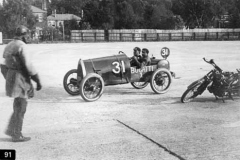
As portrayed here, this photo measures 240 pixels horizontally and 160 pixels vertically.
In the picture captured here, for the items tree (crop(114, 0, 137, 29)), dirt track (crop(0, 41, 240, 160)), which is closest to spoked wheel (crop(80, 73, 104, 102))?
dirt track (crop(0, 41, 240, 160))

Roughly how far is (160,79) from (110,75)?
4.17 ft

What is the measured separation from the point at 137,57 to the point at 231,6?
8.12ft

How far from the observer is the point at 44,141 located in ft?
15.6

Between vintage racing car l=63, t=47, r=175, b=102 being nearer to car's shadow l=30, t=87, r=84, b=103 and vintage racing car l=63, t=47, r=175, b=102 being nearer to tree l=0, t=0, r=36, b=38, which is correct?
Answer: car's shadow l=30, t=87, r=84, b=103

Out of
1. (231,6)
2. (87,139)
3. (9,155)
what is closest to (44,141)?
(87,139)

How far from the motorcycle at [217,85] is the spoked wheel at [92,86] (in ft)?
5.85

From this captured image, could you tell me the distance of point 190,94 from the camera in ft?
24.6

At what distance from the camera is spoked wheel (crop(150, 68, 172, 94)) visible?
8461 millimetres

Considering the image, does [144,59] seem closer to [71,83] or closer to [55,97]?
[71,83]

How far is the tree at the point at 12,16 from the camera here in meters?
4.36

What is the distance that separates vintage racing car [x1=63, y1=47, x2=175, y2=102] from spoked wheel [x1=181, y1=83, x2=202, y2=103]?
1133mm

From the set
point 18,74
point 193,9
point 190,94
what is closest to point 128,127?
point 18,74

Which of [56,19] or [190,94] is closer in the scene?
[56,19]

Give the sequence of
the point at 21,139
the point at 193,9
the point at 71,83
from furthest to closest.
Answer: the point at 193,9 → the point at 71,83 → the point at 21,139
